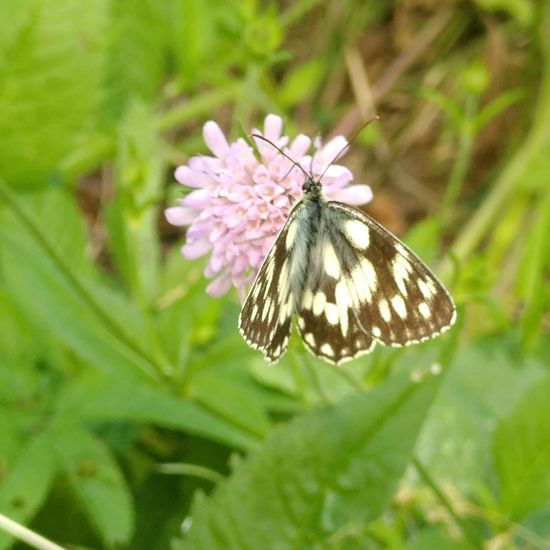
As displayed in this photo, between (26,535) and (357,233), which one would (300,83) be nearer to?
(357,233)

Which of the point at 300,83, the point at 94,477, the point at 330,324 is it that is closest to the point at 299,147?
the point at 330,324

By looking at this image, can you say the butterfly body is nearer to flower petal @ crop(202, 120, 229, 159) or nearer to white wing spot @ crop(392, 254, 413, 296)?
white wing spot @ crop(392, 254, 413, 296)

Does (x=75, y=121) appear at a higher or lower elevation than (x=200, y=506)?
higher

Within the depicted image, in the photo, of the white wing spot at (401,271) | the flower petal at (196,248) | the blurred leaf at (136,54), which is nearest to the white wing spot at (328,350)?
the white wing spot at (401,271)

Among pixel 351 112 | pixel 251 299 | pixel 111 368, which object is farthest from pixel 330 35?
pixel 251 299

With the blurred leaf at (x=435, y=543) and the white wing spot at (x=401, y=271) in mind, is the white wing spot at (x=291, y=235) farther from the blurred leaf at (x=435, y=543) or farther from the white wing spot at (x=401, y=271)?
the blurred leaf at (x=435, y=543)

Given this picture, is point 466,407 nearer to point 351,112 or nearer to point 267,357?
point 267,357

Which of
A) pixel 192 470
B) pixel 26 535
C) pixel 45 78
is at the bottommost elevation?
pixel 26 535
